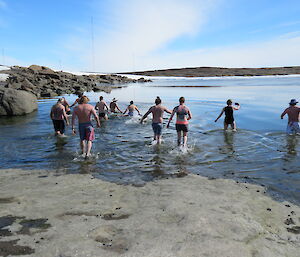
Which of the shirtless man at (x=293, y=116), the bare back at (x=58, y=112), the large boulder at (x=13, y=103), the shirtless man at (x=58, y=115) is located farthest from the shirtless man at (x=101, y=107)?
the shirtless man at (x=293, y=116)

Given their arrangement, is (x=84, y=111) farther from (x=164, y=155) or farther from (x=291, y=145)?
(x=291, y=145)

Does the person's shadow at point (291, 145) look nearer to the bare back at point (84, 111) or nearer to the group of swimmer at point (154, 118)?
the group of swimmer at point (154, 118)

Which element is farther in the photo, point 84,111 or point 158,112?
point 158,112

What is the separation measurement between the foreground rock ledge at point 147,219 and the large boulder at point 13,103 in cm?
1414

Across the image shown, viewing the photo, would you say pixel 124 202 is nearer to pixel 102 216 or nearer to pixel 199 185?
pixel 102 216

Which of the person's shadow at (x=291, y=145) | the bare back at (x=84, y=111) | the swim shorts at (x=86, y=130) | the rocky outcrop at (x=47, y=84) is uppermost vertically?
the rocky outcrop at (x=47, y=84)

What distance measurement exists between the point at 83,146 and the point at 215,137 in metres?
6.71

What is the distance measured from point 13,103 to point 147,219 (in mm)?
18287

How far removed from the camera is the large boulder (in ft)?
62.5

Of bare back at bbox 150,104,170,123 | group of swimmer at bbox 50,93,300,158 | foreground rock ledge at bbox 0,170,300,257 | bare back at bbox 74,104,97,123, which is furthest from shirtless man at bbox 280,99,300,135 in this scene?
bare back at bbox 74,104,97,123

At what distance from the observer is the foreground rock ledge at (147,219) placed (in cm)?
395

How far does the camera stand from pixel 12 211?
5191 mm

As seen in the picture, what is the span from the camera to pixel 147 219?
16.0ft

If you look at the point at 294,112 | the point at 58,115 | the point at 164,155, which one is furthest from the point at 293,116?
the point at 58,115
